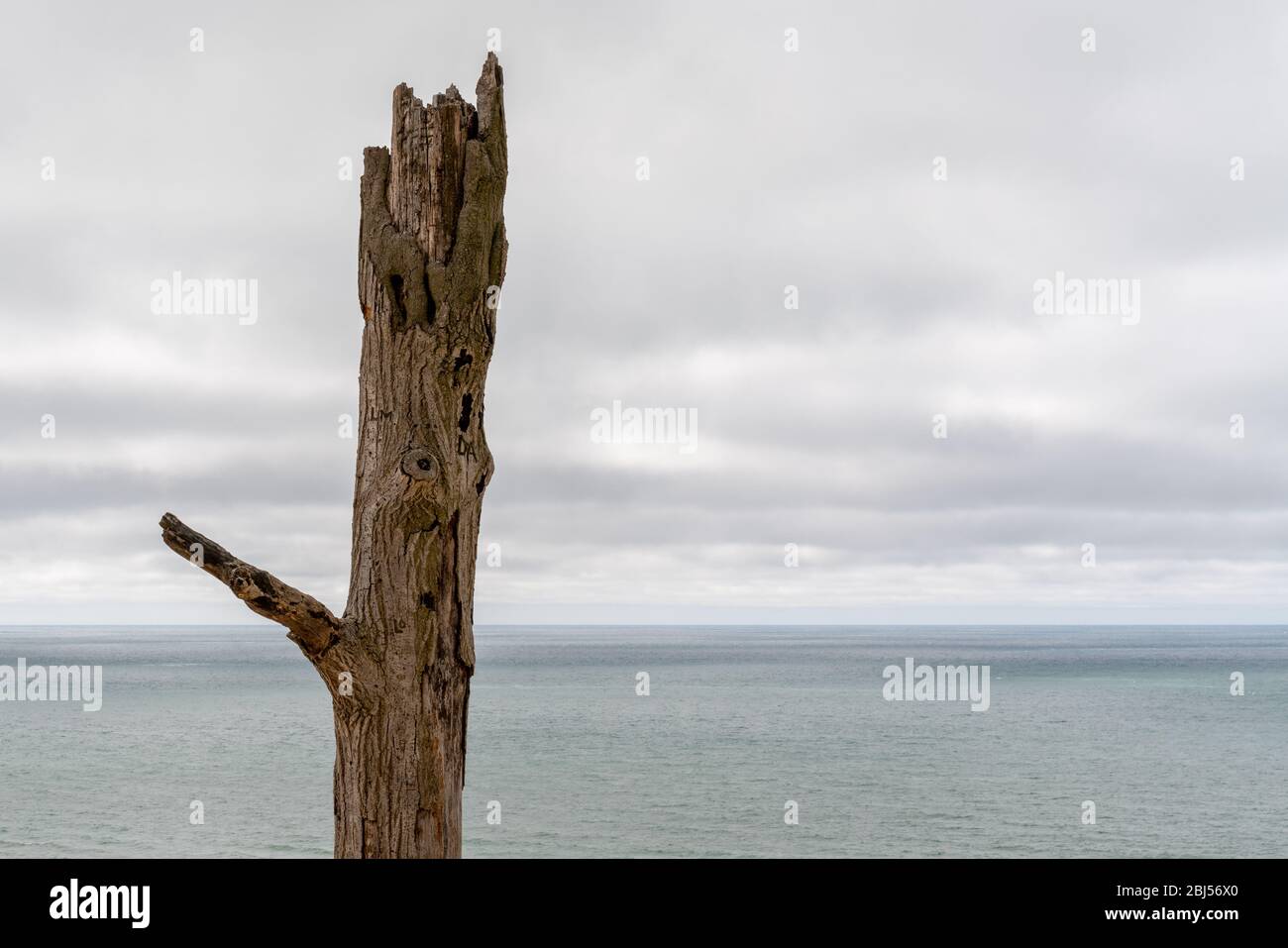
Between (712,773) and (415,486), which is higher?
(415,486)

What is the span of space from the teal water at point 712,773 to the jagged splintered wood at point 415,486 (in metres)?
33.3

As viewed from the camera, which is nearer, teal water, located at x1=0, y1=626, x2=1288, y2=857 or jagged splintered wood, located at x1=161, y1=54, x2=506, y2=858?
jagged splintered wood, located at x1=161, y1=54, x2=506, y2=858

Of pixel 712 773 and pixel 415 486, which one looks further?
pixel 712 773

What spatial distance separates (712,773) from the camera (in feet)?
180

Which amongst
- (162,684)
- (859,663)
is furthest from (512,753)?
(859,663)

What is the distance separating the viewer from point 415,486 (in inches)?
191

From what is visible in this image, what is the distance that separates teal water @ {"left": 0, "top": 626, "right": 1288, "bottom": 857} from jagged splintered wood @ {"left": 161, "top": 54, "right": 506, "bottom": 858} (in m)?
33.3

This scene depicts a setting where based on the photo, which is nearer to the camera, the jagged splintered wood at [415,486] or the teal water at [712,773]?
the jagged splintered wood at [415,486]

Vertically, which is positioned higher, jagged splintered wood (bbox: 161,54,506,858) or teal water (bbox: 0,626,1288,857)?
jagged splintered wood (bbox: 161,54,506,858)

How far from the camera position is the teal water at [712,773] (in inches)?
1570

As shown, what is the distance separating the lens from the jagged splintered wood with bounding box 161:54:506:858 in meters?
4.88

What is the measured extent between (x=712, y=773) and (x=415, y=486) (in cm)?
5229
